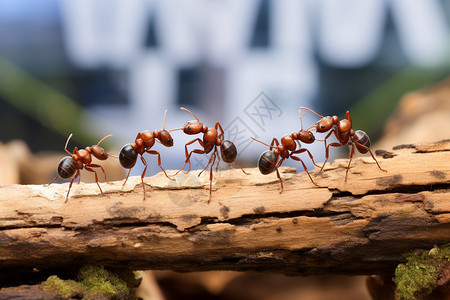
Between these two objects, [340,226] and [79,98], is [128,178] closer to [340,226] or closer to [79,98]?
[340,226]

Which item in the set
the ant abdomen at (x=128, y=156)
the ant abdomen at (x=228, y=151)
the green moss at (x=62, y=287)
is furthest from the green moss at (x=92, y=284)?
the ant abdomen at (x=228, y=151)


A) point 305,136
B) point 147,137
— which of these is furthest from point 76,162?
point 305,136

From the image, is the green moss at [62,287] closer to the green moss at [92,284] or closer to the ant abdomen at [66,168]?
the green moss at [92,284]

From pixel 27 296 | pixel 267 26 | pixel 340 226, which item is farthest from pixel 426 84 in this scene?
pixel 27 296

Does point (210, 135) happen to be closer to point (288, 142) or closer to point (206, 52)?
point (288, 142)

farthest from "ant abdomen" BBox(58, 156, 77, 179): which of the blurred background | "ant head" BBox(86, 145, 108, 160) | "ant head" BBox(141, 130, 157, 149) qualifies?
the blurred background
